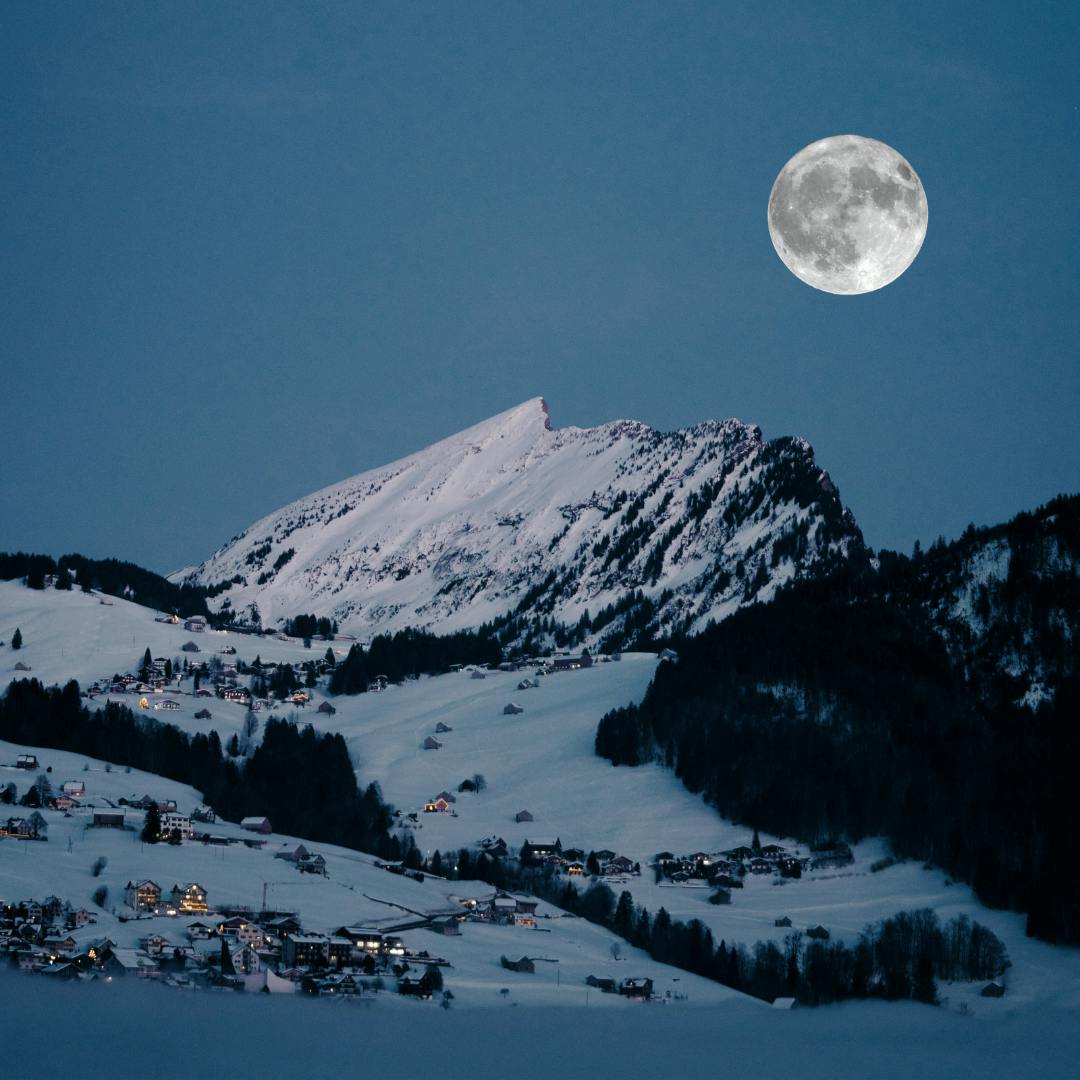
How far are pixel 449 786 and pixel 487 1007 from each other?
68.7 m

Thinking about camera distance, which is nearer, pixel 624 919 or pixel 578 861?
pixel 624 919

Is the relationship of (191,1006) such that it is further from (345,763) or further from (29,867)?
(345,763)

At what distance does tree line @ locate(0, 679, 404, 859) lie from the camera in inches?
5320

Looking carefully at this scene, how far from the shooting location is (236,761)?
156 m

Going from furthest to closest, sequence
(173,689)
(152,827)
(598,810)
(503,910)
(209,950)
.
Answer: (173,689), (598,810), (152,827), (503,910), (209,950)

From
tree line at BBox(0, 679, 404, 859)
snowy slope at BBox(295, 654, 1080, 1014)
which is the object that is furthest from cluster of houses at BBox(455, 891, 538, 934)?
tree line at BBox(0, 679, 404, 859)

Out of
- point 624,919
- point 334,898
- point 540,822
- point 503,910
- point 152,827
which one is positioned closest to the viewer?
point 334,898

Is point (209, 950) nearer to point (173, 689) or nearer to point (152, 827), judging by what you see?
point (152, 827)

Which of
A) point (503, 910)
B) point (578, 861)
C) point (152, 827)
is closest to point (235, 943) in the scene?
point (503, 910)

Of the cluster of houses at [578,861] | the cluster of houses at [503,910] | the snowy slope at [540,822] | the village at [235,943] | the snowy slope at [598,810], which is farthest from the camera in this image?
the cluster of houses at [578,861]

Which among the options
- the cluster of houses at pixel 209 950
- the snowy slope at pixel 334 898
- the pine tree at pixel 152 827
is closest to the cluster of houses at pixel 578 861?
the snowy slope at pixel 334 898

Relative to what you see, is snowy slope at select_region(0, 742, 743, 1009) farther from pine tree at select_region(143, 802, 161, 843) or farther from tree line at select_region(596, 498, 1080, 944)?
tree line at select_region(596, 498, 1080, 944)

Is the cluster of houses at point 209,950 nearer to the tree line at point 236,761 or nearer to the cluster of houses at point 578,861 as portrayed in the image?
the cluster of houses at point 578,861

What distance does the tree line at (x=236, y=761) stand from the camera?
135 meters
